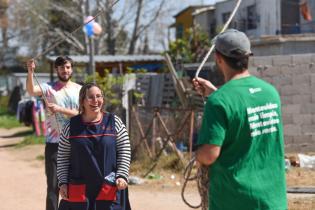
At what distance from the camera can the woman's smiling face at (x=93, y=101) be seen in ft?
17.3

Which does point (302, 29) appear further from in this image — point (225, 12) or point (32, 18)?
point (32, 18)

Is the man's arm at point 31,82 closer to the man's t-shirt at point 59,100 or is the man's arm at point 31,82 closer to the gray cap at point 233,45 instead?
the man's t-shirt at point 59,100

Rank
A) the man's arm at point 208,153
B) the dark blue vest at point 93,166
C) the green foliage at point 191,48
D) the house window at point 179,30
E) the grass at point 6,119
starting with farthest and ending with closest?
the house window at point 179,30 < the grass at point 6,119 < the green foliage at point 191,48 < the dark blue vest at point 93,166 < the man's arm at point 208,153

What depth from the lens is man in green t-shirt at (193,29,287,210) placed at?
138 inches

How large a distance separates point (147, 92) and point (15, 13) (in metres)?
23.0

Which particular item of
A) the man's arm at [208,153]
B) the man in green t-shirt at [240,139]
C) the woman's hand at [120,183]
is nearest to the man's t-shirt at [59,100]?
the woman's hand at [120,183]

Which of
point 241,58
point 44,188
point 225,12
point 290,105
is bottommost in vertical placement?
point 44,188

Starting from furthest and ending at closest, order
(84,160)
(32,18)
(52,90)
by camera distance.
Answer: (32,18), (52,90), (84,160)

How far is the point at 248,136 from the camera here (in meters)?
3.59

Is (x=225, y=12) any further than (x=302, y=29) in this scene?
Yes

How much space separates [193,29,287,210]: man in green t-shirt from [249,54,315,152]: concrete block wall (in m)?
8.04

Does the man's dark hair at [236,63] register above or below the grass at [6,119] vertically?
above

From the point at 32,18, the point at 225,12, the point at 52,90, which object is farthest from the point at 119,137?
the point at 32,18

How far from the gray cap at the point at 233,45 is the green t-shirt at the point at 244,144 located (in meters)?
0.14
